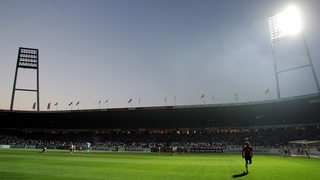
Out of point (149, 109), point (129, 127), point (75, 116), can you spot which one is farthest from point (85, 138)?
point (149, 109)

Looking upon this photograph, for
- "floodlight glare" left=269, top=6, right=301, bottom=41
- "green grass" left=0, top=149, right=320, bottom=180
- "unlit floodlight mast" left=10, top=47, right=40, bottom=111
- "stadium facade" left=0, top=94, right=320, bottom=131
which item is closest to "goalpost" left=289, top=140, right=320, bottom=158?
"stadium facade" left=0, top=94, right=320, bottom=131

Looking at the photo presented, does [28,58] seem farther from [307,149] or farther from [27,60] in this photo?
[307,149]

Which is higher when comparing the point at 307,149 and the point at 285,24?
the point at 285,24

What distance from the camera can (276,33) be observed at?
71.6 m

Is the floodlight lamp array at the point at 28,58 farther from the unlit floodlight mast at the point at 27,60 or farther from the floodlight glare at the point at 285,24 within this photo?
the floodlight glare at the point at 285,24

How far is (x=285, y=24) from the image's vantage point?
6925 centimetres

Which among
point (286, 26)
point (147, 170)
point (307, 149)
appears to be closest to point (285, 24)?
point (286, 26)

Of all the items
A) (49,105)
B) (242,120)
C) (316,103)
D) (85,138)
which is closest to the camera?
(316,103)

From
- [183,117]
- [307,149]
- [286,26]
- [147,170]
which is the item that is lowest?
[147,170]

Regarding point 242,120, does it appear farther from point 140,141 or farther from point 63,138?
point 63,138

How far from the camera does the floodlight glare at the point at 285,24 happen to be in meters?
67.2

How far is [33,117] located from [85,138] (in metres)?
19.8

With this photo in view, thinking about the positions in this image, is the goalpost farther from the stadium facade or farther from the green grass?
the green grass

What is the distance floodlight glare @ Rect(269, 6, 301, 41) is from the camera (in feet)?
220
